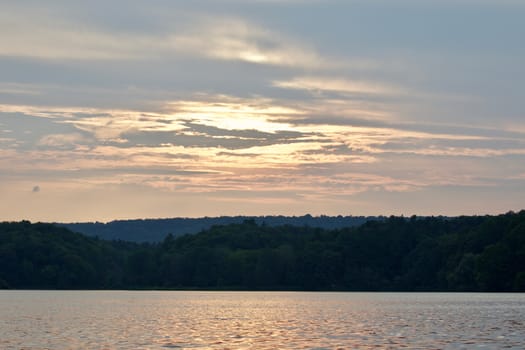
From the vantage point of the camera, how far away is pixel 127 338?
261 feet

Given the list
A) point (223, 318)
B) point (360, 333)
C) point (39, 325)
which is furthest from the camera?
point (223, 318)

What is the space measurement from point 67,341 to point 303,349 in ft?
63.5

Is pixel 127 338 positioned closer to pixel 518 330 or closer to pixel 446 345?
pixel 446 345

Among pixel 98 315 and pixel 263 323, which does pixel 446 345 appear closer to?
pixel 263 323

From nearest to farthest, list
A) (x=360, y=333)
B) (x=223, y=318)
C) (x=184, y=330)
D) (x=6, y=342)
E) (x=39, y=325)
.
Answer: (x=6, y=342) < (x=360, y=333) < (x=184, y=330) < (x=39, y=325) < (x=223, y=318)

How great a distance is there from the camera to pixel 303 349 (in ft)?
226

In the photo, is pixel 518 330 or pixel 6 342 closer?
pixel 6 342

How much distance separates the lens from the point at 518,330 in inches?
3388

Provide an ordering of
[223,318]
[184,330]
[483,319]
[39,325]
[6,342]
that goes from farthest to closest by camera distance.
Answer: [223,318]
[483,319]
[39,325]
[184,330]
[6,342]

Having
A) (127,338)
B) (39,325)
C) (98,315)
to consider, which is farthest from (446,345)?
(98,315)

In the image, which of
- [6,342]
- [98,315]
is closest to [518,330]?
[6,342]

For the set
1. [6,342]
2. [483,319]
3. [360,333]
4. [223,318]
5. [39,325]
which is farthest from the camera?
[223,318]

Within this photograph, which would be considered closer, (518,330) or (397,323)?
(518,330)

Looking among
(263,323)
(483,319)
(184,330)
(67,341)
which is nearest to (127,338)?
(67,341)
